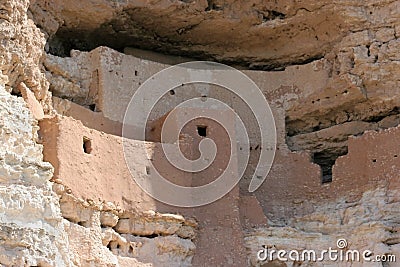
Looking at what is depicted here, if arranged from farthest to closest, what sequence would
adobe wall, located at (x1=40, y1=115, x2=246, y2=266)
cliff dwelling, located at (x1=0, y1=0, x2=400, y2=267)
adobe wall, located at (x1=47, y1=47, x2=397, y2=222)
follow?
→ adobe wall, located at (x1=47, y1=47, x2=397, y2=222) < adobe wall, located at (x1=40, y1=115, x2=246, y2=266) < cliff dwelling, located at (x1=0, y1=0, x2=400, y2=267)

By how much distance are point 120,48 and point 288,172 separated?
4300 mm

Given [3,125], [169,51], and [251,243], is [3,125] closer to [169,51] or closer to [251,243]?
[251,243]

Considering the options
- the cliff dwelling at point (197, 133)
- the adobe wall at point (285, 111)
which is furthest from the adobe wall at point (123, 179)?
the adobe wall at point (285, 111)

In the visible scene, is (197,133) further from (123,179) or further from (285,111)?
(285,111)

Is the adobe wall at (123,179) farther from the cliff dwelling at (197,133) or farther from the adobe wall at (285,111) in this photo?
the adobe wall at (285,111)

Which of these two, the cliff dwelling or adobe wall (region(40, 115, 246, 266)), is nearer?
the cliff dwelling

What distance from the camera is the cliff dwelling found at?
14141mm

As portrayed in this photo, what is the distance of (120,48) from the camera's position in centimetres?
1942

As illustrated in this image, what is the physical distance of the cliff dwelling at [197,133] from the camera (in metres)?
14.1

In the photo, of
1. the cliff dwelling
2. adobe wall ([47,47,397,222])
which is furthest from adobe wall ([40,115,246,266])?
adobe wall ([47,47,397,222])

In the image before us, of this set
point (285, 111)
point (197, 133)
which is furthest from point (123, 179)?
point (285, 111)

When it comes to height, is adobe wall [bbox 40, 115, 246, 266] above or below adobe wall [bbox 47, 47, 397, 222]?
below

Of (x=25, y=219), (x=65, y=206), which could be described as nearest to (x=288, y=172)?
(x=65, y=206)

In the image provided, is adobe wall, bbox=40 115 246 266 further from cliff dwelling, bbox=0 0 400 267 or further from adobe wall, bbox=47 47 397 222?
adobe wall, bbox=47 47 397 222
